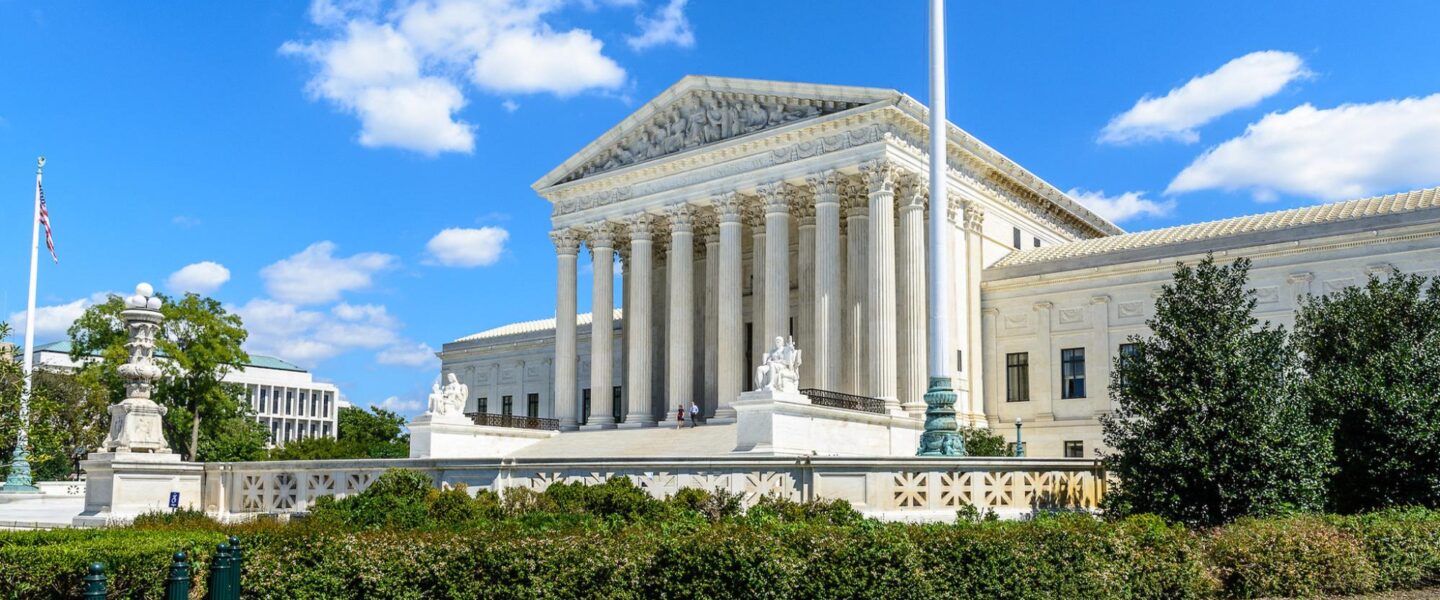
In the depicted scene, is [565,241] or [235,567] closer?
[235,567]

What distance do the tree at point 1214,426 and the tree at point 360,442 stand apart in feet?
102

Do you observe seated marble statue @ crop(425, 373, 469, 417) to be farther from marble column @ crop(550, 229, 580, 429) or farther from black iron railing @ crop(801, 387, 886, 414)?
black iron railing @ crop(801, 387, 886, 414)

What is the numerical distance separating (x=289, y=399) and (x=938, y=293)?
137955 millimetres

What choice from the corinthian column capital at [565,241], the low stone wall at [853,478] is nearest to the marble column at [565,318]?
the corinthian column capital at [565,241]

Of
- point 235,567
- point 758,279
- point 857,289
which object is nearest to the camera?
point 235,567

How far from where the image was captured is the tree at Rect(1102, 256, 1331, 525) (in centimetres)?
1872

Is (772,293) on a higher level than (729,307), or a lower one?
higher

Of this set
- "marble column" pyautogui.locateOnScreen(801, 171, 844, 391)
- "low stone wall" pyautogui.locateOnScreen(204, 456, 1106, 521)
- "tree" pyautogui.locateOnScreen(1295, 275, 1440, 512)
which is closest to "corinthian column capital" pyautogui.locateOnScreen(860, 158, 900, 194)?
"marble column" pyautogui.locateOnScreen(801, 171, 844, 391)

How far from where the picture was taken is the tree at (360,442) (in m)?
52.8

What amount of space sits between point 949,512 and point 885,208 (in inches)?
998

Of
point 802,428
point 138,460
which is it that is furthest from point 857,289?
point 138,460

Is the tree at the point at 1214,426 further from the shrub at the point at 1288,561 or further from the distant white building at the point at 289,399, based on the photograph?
the distant white building at the point at 289,399

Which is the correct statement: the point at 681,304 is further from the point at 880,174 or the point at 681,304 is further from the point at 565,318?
the point at 880,174

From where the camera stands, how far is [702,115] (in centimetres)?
5028
